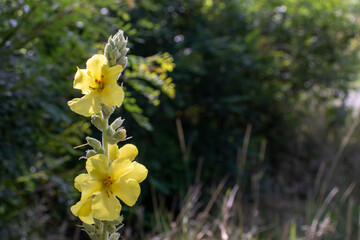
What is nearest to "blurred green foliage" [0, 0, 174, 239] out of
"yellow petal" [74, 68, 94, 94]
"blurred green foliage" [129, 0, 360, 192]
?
"blurred green foliage" [129, 0, 360, 192]

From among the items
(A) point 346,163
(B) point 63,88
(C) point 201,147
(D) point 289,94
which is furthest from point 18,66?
(A) point 346,163

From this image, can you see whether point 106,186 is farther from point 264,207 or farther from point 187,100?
point 264,207

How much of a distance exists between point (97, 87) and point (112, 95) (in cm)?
6

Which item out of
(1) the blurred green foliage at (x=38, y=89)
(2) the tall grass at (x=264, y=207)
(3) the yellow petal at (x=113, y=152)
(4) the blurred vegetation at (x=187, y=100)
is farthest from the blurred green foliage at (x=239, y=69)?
(3) the yellow petal at (x=113, y=152)

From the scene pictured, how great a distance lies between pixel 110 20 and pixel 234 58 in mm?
1464

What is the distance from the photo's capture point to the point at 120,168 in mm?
965

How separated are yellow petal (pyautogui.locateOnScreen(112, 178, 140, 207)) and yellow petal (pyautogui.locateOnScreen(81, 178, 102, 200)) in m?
0.04

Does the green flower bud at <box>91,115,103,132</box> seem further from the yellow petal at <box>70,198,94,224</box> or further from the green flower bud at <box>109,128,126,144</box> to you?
the yellow petal at <box>70,198,94,224</box>

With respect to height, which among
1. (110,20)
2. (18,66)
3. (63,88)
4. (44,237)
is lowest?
(44,237)

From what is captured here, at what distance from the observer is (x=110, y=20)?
8.26 ft

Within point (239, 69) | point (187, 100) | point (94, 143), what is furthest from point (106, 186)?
point (239, 69)

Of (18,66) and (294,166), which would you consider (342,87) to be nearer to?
(294,166)

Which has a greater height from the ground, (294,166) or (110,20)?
(110,20)

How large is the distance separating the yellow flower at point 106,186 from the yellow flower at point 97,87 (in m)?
0.13
